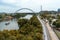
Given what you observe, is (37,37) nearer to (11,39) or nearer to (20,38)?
(20,38)

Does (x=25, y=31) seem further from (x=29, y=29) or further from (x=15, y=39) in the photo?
(x=15, y=39)

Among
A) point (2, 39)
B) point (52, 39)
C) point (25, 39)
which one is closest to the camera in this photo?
point (25, 39)

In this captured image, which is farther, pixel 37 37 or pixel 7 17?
pixel 7 17

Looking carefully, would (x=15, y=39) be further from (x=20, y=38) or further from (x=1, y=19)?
(x=1, y=19)

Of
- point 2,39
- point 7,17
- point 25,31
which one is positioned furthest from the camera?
point 7,17

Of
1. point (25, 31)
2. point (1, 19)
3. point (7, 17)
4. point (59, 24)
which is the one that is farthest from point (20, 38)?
point (7, 17)

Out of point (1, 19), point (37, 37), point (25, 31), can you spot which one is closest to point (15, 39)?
point (37, 37)

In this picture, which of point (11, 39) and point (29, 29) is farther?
point (29, 29)

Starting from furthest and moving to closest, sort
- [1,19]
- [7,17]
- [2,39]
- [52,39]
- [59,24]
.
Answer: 1. [7,17]
2. [1,19]
3. [59,24]
4. [52,39]
5. [2,39]

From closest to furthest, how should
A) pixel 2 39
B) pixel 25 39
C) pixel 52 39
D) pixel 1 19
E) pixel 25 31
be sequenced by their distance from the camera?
pixel 25 39, pixel 2 39, pixel 52 39, pixel 25 31, pixel 1 19
